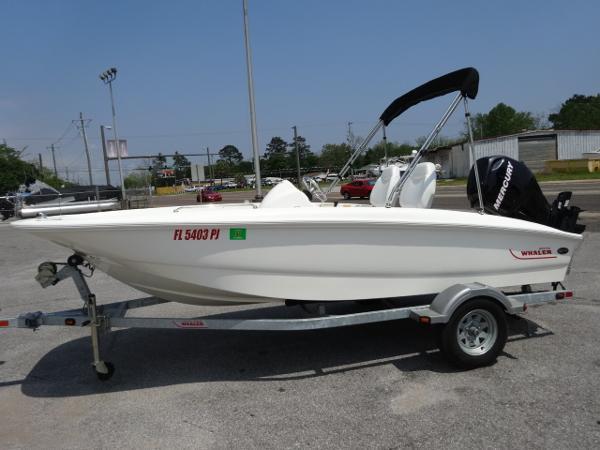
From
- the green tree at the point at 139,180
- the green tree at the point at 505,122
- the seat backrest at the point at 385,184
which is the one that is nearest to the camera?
the seat backrest at the point at 385,184

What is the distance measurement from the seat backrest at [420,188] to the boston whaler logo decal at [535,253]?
33.1 inches

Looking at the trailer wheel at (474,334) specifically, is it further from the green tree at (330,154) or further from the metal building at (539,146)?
the green tree at (330,154)

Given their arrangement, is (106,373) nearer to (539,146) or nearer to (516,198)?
(516,198)

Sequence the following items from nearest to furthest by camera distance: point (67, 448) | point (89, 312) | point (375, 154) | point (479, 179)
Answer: point (67, 448)
point (89, 312)
point (479, 179)
point (375, 154)

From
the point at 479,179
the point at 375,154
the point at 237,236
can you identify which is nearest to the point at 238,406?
the point at 237,236

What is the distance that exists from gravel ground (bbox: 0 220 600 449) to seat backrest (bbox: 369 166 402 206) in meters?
1.25

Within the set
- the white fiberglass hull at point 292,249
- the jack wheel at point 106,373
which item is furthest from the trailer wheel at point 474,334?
the jack wheel at point 106,373

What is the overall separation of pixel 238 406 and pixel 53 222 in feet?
5.68

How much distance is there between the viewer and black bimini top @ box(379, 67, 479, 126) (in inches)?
160

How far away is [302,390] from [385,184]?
2.25 metres

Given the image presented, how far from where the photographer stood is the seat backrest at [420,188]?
4195 millimetres

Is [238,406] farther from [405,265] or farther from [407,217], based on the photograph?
[407,217]

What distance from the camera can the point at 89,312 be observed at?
3.38 meters

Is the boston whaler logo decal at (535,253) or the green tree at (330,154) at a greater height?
the green tree at (330,154)
